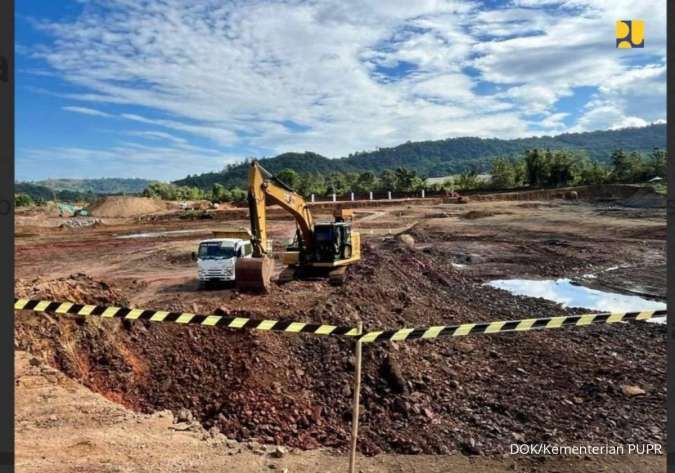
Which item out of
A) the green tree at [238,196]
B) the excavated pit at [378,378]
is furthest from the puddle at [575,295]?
the green tree at [238,196]

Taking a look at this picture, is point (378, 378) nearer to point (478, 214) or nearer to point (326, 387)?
point (326, 387)

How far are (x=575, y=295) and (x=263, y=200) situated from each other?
10.9m

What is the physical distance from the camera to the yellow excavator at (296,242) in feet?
45.9

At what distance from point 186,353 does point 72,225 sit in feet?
137

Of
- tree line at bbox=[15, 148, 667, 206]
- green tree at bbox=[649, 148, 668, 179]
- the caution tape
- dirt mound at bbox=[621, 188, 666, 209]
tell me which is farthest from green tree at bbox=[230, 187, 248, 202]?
the caution tape

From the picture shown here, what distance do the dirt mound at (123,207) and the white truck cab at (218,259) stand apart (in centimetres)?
4318

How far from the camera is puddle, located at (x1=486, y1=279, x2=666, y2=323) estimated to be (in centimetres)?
1422

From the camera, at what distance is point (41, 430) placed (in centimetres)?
584

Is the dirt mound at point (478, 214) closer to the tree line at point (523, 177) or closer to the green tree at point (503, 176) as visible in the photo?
the tree line at point (523, 177)

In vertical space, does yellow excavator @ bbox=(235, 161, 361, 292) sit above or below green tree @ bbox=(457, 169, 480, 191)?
below

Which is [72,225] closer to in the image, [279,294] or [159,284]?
[159,284]

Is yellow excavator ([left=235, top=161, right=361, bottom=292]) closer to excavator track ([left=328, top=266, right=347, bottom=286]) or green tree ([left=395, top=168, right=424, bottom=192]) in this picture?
excavator track ([left=328, top=266, right=347, bottom=286])

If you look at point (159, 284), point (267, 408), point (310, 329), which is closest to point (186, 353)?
point (267, 408)
